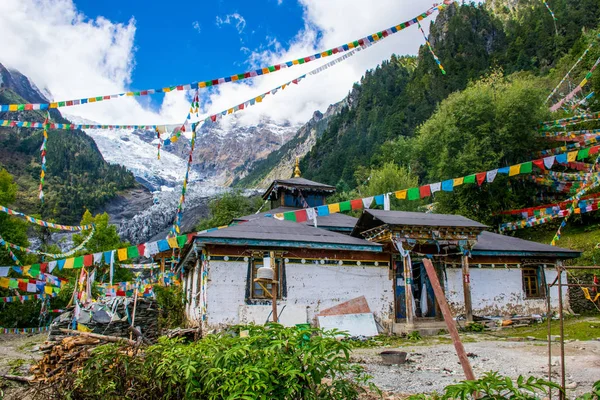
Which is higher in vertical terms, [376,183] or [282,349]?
[376,183]

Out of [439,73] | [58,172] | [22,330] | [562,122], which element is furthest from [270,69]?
[58,172]

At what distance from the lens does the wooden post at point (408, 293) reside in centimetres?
1611

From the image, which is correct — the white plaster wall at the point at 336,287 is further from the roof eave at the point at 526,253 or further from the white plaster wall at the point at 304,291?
the roof eave at the point at 526,253

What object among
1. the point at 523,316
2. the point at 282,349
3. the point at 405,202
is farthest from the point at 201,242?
the point at 405,202

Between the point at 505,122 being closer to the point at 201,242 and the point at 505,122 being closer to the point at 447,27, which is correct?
the point at 201,242

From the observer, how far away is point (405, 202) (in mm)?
42719

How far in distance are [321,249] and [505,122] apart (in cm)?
2414

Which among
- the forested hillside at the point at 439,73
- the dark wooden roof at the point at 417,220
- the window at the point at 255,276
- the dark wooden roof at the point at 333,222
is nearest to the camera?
the window at the point at 255,276

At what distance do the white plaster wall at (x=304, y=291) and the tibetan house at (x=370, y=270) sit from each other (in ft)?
0.11

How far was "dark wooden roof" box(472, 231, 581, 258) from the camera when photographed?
1850cm

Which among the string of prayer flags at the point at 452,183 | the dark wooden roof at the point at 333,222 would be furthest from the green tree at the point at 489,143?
the string of prayer flags at the point at 452,183

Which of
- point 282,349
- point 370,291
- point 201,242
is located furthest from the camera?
point 370,291

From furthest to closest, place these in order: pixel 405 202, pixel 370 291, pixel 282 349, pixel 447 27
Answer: pixel 447 27 < pixel 405 202 < pixel 370 291 < pixel 282 349

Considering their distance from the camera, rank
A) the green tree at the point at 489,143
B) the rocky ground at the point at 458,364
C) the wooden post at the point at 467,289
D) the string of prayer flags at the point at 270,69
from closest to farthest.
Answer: the rocky ground at the point at 458,364 → the string of prayer flags at the point at 270,69 → the wooden post at the point at 467,289 → the green tree at the point at 489,143
